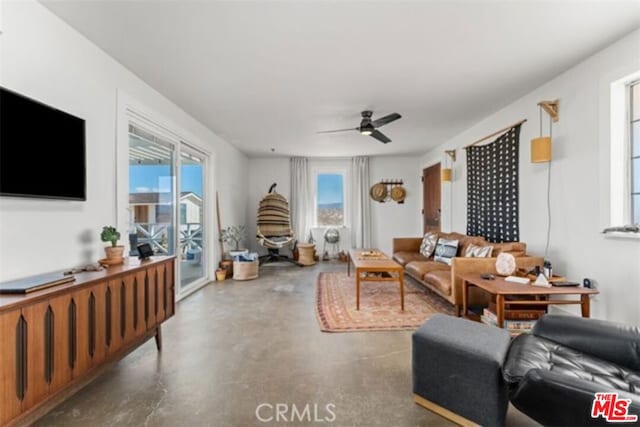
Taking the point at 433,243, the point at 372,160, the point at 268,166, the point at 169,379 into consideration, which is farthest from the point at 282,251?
the point at 169,379

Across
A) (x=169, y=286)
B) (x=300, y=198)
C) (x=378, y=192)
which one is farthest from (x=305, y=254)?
(x=169, y=286)

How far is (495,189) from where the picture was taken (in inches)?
163

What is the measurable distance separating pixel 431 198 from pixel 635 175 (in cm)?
414

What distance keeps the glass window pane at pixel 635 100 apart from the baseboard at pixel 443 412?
2836 mm

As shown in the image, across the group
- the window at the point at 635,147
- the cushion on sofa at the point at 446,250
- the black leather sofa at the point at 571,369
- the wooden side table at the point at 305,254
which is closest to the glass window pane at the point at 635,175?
the window at the point at 635,147

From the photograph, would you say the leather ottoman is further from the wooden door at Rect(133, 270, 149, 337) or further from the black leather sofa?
the wooden door at Rect(133, 270, 149, 337)

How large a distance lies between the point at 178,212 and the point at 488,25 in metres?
3.92

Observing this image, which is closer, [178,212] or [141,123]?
[141,123]

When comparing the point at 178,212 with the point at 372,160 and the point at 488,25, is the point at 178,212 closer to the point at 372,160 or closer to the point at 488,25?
the point at 488,25

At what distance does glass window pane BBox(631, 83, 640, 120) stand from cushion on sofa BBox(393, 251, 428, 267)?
9.95ft

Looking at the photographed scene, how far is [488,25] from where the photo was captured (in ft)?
7.14

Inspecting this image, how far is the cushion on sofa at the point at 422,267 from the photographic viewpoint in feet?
13.4

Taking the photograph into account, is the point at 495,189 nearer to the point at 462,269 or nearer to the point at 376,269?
the point at 462,269

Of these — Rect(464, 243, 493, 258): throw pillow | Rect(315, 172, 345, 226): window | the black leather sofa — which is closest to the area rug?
Rect(464, 243, 493, 258): throw pillow
